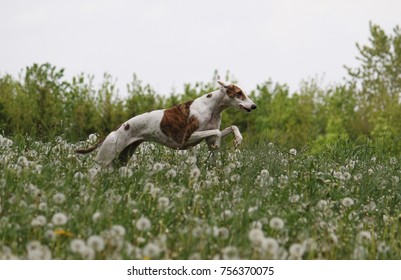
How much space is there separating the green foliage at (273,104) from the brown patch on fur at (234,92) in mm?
6601

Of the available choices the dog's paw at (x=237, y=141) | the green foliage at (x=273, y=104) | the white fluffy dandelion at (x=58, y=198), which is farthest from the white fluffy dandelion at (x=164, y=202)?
the green foliage at (x=273, y=104)

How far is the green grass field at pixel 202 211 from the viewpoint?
4.92 m

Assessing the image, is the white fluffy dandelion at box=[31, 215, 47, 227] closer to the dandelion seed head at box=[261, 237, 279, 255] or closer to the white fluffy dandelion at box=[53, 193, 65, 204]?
the white fluffy dandelion at box=[53, 193, 65, 204]

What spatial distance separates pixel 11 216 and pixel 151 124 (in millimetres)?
3833

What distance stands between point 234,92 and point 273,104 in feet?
60.6

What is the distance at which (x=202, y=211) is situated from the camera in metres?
6.25

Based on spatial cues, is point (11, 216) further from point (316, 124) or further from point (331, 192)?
point (316, 124)

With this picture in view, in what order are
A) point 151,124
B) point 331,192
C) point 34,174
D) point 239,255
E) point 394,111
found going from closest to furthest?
point 239,255 → point 34,174 → point 331,192 → point 151,124 → point 394,111

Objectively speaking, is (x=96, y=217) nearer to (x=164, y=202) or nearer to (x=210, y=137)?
(x=164, y=202)

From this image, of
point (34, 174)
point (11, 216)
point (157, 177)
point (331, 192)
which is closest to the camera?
point (11, 216)

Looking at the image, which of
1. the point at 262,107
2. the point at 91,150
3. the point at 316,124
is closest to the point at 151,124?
the point at 91,150

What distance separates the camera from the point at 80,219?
554 cm

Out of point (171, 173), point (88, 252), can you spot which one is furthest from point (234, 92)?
point (88, 252)
